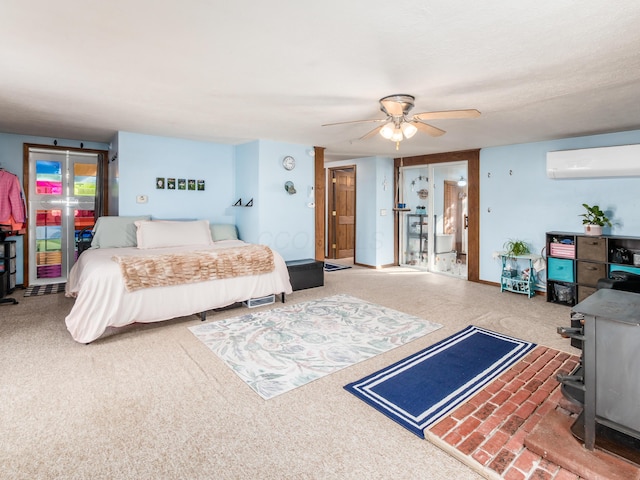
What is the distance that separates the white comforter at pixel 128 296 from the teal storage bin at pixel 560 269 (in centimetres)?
372

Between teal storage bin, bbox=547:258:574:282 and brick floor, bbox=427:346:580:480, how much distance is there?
88.3 inches

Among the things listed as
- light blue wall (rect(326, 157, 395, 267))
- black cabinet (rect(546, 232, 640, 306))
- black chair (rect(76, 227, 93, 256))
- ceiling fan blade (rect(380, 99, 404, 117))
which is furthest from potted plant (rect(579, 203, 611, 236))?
black chair (rect(76, 227, 93, 256))

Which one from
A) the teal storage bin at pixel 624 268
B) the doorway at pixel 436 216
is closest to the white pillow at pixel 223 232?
the doorway at pixel 436 216

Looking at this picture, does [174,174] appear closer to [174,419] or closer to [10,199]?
[10,199]

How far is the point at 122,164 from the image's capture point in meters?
4.84

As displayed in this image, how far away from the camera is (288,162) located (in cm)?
563

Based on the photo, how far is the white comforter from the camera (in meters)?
3.15

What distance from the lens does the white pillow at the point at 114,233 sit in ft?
14.7

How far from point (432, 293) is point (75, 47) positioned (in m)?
4.85

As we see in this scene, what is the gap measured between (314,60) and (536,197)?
445cm

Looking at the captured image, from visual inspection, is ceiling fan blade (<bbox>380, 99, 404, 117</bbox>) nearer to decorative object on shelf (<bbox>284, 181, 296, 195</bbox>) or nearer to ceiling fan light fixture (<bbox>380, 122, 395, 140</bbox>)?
ceiling fan light fixture (<bbox>380, 122, 395, 140</bbox>)

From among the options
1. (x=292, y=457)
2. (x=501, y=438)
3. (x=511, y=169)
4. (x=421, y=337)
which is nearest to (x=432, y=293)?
(x=421, y=337)

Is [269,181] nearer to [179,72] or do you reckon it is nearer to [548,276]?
[179,72]

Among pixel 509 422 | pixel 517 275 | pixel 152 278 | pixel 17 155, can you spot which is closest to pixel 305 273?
pixel 152 278
